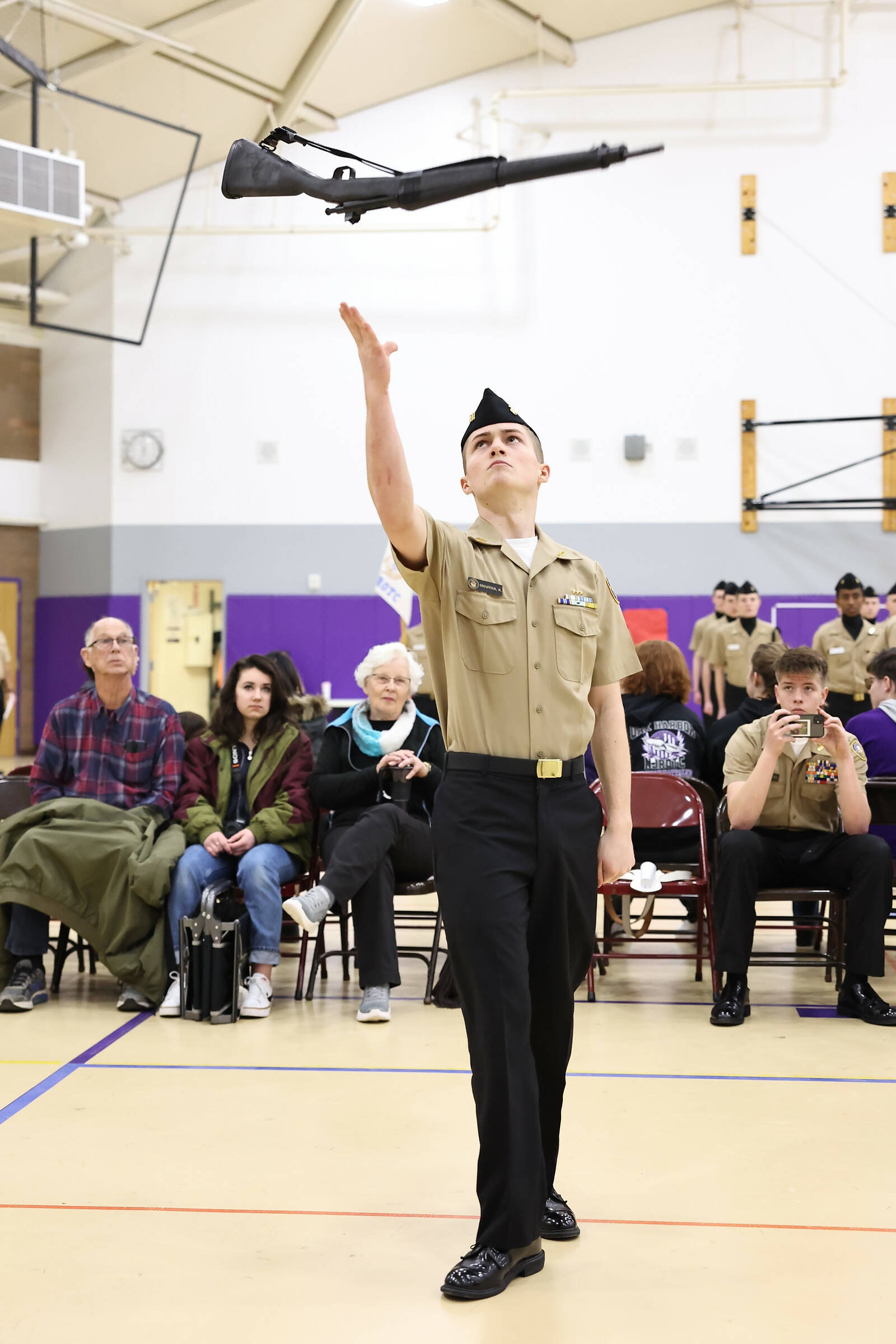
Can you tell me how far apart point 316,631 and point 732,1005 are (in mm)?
8520

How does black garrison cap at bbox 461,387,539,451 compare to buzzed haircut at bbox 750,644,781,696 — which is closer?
black garrison cap at bbox 461,387,539,451

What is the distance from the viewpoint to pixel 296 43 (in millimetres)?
10656

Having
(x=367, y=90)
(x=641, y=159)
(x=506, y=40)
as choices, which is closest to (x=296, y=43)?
(x=367, y=90)

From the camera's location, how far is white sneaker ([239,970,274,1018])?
444 centimetres

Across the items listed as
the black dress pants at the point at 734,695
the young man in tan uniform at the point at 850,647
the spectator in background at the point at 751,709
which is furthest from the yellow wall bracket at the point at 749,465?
the spectator in background at the point at 751,709

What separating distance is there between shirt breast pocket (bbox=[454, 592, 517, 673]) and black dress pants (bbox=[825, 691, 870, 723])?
19.7 feet

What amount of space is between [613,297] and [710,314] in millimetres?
931

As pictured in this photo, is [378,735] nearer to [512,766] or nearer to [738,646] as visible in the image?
[512,766]

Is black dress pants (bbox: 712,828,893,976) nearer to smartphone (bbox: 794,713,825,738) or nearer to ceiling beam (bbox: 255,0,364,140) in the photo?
smartphone (bbox: 794,713,825,738)

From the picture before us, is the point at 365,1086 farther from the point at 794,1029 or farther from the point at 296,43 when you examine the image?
the point at 296,43

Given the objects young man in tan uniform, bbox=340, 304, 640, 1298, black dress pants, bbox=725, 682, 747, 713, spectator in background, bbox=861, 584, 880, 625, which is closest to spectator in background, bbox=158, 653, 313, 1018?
young man in tan uniform, bbox=340, 304, 640, 1298

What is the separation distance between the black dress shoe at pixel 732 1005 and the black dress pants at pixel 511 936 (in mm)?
1965

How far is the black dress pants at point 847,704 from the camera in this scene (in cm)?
827

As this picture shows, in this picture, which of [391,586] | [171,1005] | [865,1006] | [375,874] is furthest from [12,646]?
[865,1006]
